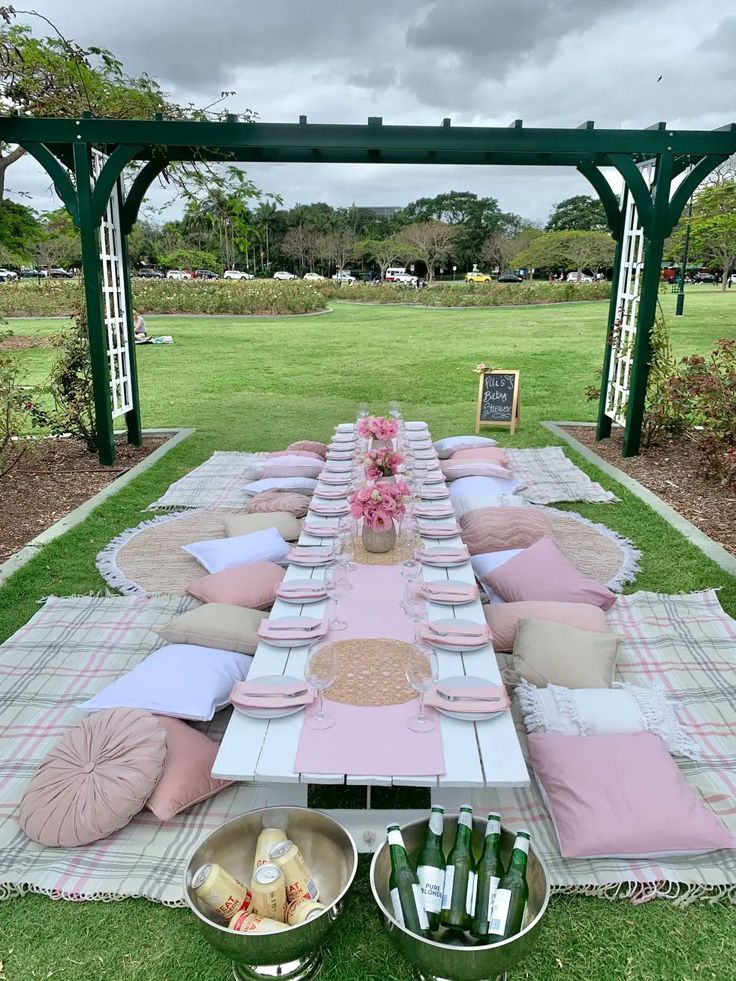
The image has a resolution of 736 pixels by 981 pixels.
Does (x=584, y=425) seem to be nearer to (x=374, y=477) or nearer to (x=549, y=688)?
(x=374, y=477)

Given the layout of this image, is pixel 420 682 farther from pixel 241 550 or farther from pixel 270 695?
pixel 241 550

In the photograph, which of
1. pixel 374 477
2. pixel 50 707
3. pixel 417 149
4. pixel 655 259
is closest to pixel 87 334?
pixel 417 149

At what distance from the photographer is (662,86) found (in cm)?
788

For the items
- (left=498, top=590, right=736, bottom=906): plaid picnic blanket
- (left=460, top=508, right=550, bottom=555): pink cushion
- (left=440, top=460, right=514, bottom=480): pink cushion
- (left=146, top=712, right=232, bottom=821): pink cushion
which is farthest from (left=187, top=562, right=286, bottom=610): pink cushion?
(left=440, top=460, right=514, bottom=480): pink cushion

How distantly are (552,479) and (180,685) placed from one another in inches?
194

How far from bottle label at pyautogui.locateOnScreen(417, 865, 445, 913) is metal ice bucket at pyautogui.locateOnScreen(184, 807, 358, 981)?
0.75 feet

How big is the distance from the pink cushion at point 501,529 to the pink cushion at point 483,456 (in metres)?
1.59

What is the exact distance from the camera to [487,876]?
219 cm

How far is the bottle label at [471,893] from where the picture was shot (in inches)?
83.9

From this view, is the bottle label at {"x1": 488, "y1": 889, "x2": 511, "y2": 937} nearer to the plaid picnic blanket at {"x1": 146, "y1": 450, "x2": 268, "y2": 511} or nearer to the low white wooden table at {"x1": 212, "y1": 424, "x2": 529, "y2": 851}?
the low white wooden table at {"x1": 212, "y1": 424, "x2": 529, "y2": 851}

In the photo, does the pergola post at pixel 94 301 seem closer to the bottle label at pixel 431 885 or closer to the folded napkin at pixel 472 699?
the folded napkin at pixel 472 699

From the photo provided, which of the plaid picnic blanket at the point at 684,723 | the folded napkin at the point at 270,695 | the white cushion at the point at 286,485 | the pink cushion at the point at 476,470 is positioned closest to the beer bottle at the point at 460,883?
the plaid picnic blanket at the point at 684,723

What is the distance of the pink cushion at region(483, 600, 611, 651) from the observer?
388 cm

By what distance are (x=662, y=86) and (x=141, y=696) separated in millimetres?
8166
